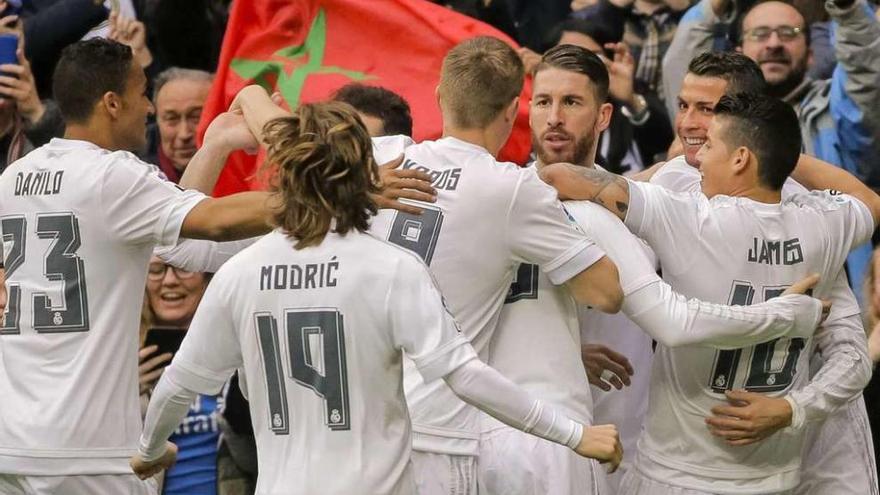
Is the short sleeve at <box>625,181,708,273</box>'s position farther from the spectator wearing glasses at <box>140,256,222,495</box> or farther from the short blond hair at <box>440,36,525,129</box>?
the spectator wearing glasses at <box>140,256,222,495</box>

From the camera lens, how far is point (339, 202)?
609cm

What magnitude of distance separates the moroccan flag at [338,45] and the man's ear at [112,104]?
99.0 inches

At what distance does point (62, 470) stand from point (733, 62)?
3.47 metres

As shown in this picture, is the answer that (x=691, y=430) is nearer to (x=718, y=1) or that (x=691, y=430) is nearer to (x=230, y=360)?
(x=230, y=360)

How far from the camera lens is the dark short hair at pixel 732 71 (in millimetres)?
8250

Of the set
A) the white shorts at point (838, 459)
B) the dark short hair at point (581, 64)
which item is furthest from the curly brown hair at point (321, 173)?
the white shorts at point (838, 459)

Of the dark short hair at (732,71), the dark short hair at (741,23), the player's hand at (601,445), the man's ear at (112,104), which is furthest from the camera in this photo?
the dark short hair at (741,23)

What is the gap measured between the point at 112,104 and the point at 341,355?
6.55ft

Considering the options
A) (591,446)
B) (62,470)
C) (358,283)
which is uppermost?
(358,283)

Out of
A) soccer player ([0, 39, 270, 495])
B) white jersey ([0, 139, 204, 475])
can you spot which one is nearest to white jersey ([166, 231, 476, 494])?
soccer player ([0, 39, 270, 495])

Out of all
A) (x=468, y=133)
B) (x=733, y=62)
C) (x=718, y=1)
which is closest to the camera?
(x=468, y=133)

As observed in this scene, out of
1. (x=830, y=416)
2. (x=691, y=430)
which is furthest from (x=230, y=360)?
(x=830, y=416)

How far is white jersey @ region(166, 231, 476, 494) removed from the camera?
6047mm

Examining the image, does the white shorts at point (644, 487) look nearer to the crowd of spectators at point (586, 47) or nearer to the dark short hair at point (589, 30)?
the crowd of spectators at point (586, 47)
